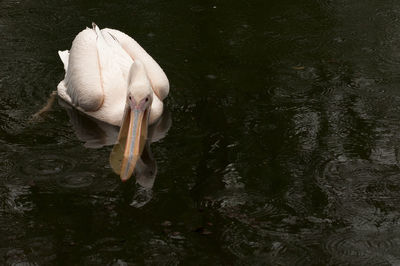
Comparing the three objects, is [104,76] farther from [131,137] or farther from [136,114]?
[131,137]

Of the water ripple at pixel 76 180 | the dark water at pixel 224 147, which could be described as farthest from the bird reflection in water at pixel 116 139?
the water ripple at pixel 76 180

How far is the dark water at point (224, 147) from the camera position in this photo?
14.0ft

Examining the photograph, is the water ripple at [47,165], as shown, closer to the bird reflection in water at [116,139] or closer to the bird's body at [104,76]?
the bird reflection in water at [116,139]

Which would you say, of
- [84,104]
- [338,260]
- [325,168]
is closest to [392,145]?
[325,168]

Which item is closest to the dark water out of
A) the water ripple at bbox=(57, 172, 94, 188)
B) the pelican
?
the water ripple at bbox=(57, 172, 94, 188)

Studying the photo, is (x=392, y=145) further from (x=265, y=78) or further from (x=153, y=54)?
(x=153, y=54)

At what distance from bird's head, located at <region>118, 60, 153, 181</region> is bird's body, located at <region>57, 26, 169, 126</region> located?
0.32 meters

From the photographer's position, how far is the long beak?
4910 millimetres

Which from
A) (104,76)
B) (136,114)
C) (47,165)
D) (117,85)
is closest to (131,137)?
(136,114)

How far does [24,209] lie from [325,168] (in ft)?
6.31

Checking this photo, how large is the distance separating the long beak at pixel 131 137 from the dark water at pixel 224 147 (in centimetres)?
10

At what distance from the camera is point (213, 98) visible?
6.02 m

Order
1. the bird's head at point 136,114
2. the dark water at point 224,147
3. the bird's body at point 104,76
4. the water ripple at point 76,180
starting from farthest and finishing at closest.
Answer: the bird's body at point 104,76 < the bird's head at point 136,114 < the water ripple at point 76,180 < the dark water at point 224,147

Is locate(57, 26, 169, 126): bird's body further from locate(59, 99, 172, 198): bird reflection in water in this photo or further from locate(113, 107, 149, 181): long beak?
locate(113, 107, 149, 181): long beak
